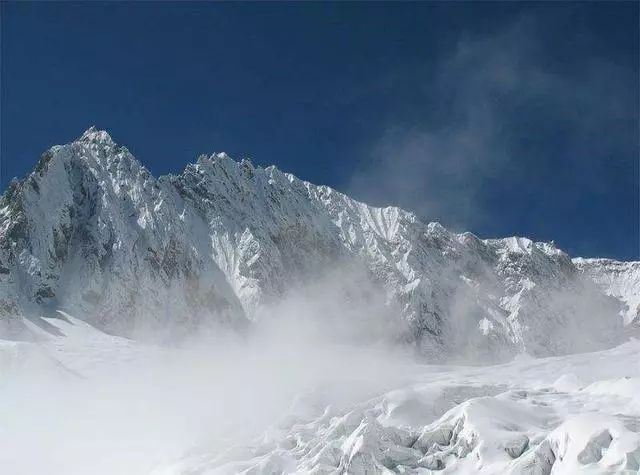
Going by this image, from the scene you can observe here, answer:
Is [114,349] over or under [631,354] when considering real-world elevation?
over

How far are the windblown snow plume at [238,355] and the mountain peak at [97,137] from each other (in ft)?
2.31

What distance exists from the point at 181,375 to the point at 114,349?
1693 cm

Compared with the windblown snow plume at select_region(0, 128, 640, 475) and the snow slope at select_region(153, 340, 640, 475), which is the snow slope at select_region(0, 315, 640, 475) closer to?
the snow slope at select_region(153, 340, 640, 475)

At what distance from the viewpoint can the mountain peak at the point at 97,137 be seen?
17512 centimetres

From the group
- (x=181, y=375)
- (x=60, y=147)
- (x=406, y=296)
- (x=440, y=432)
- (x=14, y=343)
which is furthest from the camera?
(x=406, y=296)

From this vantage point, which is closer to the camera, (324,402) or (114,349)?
(324,402)

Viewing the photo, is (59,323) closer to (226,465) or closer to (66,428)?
(66,428)

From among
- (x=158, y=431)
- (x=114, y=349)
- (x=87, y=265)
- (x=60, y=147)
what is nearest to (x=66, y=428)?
(x=158, y=431)

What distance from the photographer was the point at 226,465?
2496 inches

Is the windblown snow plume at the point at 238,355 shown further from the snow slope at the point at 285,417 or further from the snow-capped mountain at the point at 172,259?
the snow-capped mountain at the point at 172,259

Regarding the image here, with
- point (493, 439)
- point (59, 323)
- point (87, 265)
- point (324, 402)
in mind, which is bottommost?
point (493, 439)

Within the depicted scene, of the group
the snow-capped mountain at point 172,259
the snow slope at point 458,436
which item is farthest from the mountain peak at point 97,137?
the snow slope at point 458,436

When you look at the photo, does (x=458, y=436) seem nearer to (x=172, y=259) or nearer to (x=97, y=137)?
(x=172, y=259)

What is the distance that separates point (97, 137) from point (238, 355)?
2827 inches
